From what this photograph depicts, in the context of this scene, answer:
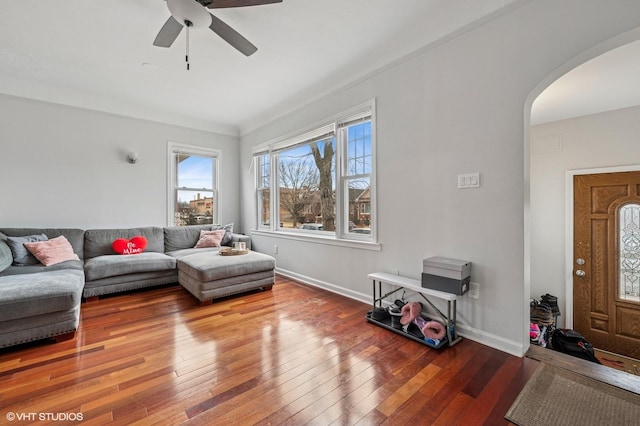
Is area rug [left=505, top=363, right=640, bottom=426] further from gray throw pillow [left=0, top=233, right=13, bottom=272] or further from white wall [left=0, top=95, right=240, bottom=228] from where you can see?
white wall [left=0, top=95, right=240, bottom=228]

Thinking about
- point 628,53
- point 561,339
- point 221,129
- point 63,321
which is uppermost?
point 221,129

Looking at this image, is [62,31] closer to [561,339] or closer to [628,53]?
[628,53]

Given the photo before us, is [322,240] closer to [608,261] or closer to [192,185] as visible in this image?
[192,185]

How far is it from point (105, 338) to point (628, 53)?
16.3 feet

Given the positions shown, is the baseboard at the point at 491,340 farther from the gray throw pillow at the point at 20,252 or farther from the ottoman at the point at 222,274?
the gray throw pillow at the point at 20,252

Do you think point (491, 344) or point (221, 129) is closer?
point (491, 344)

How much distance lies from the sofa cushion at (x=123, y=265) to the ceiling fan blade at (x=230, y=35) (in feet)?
9.41

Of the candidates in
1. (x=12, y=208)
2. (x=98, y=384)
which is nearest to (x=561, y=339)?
(x=98, y=384)

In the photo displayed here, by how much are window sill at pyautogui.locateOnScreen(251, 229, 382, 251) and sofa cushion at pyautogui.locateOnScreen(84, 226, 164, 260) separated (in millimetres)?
1606

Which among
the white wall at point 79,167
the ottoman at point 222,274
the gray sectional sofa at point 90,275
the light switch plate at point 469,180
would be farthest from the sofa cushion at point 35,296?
the light switch plate at point 469,180

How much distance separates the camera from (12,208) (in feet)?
11.9

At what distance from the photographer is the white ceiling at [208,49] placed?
7.44 ft

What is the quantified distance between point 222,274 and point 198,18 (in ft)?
8.08

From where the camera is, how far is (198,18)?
6.63ft
